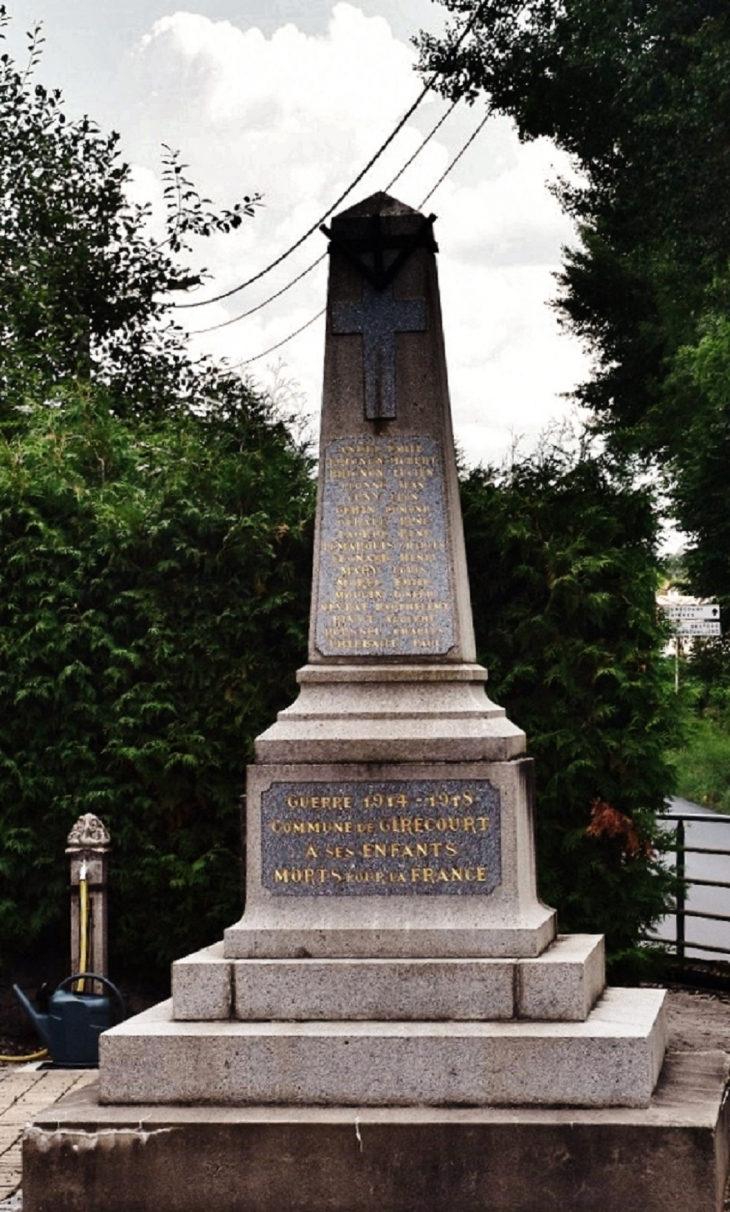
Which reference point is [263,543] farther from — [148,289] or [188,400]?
[148,289]

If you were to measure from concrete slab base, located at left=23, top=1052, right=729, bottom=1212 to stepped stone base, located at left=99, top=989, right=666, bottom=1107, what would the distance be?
0.27ft

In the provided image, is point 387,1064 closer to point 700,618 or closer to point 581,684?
point 581,684

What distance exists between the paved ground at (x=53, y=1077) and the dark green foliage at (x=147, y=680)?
123 centimetres

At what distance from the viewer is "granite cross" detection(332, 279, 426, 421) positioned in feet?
28.6

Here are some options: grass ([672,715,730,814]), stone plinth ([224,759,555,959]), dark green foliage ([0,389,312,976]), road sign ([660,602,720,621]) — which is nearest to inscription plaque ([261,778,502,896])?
stone plinth ([224,759,555,959])

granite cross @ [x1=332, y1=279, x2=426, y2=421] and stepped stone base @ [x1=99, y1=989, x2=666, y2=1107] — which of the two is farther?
granite cross @ [x1=332, y1=279, x2=426, y2=421]

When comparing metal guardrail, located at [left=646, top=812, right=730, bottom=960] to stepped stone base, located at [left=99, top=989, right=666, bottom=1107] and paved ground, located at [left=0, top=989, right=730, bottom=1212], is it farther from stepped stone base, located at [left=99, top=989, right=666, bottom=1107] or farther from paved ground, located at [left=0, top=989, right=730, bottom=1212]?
stepped stone base, located at [left=99, top=989, right=666, bottom=1107]

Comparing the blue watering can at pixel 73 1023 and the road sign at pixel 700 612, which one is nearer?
the blue watering can at pixel 73 1023

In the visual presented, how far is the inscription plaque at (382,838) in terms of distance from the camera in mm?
7914

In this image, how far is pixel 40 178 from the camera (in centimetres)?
1888

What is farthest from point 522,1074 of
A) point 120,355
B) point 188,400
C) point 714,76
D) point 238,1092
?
point 120,355

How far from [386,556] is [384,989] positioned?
6.30 ft

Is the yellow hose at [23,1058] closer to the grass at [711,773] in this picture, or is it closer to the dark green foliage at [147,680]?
the dark green foliage at [147,680]

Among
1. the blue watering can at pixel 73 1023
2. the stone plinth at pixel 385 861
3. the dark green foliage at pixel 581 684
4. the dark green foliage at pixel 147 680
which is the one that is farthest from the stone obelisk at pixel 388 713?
the blue watering can at pixel 73 1023
